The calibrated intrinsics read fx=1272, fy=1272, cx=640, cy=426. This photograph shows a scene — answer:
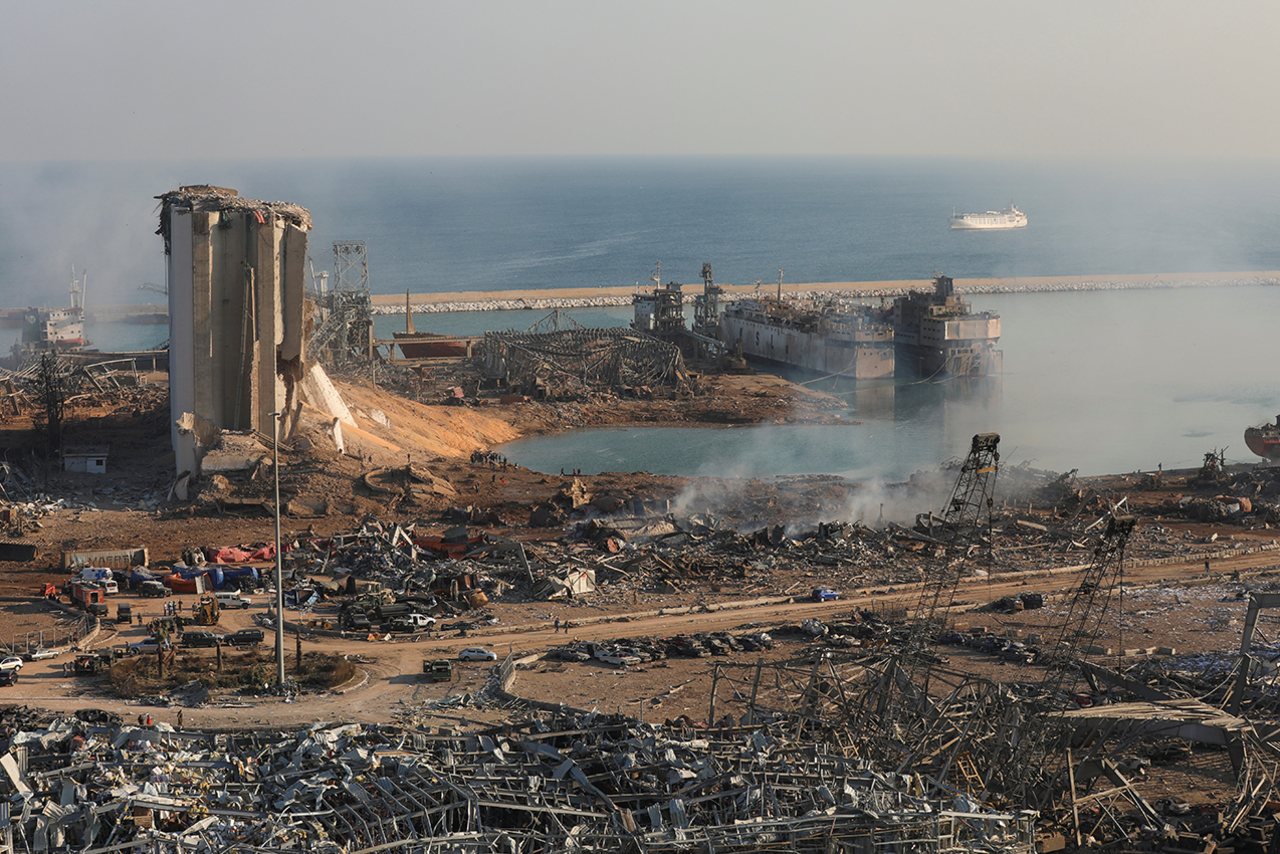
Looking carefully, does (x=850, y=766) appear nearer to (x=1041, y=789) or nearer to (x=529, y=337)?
(x=1041, y=789)

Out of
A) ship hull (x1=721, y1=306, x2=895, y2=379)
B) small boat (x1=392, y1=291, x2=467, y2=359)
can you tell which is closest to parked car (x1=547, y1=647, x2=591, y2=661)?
small boat (x1=392, y1=291, x2=467, y2=359)

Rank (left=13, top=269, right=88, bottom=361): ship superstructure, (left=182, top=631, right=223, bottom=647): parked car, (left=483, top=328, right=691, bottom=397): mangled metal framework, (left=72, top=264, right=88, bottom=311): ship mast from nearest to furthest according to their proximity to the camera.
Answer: (left=182, top=631, right=223, bottom=647): parked car → (left=483, top=328, right=691, bottom=397): mangled metal framework → (left=13, top=269, right=88, bottom=361): ship superstructure → (left=72, top=264, right=88, bottom=311): ship mast

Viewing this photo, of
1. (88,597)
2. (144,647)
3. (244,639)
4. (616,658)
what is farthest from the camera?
(88,597)

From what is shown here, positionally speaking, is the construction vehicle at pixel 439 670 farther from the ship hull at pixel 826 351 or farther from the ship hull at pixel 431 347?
the ship hull at pixel 826 351

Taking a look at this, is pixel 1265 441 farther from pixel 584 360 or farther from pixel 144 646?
pixel 144 646

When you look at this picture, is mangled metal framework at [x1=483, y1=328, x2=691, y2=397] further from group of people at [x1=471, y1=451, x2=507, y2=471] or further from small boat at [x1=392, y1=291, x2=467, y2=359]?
group of people at [x1=471, y1=451, x2=507, y2=471]

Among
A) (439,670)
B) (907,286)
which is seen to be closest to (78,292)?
(907,286)
